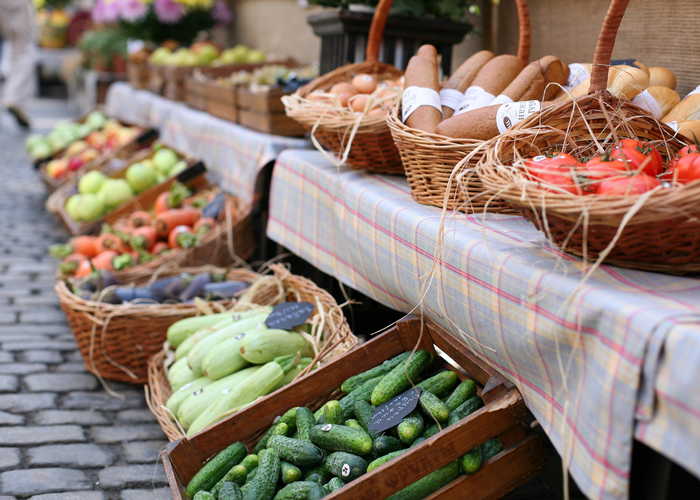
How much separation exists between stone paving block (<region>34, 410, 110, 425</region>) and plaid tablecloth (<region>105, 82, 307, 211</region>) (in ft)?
4.65

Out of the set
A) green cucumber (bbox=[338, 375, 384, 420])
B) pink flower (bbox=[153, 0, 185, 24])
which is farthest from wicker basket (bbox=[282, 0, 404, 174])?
pink flower (bbox=[153, 0, 185, 24])

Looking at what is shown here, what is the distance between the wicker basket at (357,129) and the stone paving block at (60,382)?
1.56 m

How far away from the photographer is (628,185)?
115cm

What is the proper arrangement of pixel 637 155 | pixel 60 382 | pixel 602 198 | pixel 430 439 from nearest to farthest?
1. pixel 602 198
2. pixel 637 155
3. pixel 430 439
4. pixel 60 382

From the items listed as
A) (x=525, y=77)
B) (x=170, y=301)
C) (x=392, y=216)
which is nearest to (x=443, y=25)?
(x=525, y=77)

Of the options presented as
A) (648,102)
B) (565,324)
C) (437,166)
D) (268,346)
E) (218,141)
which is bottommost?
(268,346)

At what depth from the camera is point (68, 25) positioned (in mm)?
13961

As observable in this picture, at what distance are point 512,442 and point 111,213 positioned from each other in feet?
10.8

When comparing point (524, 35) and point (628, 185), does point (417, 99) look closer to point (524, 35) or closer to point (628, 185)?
point (524, 35)

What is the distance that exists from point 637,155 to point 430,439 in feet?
2.66

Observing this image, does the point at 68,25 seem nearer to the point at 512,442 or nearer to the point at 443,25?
the point at 443,25

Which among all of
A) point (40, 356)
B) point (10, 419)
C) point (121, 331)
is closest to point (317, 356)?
point (121, 331)

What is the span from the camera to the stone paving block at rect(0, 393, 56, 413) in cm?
247

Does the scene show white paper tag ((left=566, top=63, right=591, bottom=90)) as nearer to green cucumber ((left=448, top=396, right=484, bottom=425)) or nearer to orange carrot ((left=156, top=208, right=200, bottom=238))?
green cucumber ((left=448, top=396, right=484, bottom=425))
